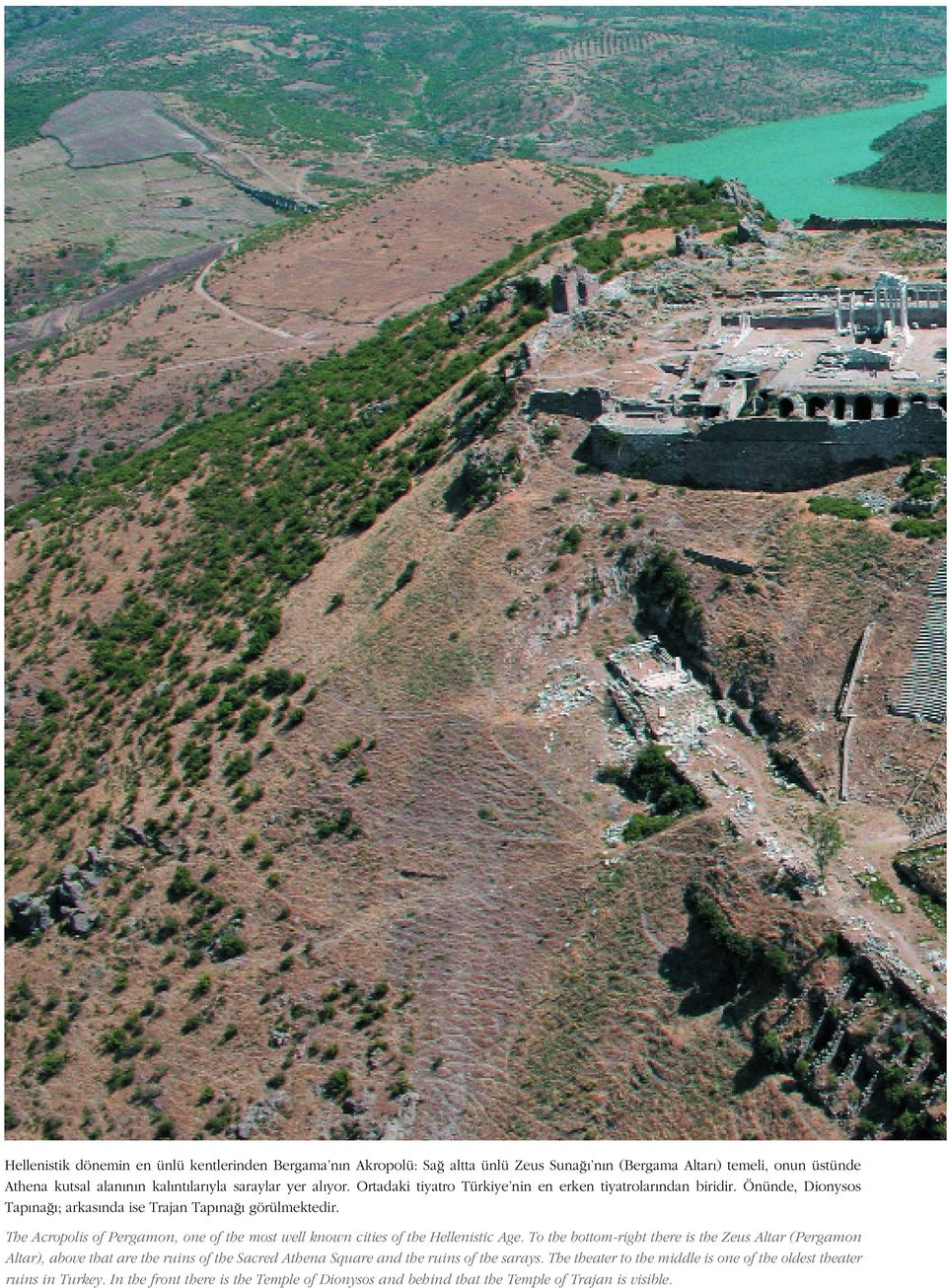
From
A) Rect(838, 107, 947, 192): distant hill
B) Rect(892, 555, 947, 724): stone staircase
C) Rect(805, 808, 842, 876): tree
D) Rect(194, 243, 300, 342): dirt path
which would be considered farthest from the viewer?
Rect(838, 107, 947, 192): distant hill

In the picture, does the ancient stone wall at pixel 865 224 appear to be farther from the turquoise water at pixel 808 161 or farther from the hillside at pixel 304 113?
the hillside at pixel 304 113

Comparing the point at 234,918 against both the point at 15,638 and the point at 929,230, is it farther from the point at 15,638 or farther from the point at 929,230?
the point at 929,230

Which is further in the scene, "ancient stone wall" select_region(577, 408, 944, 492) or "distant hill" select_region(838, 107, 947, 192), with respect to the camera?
"distant hill" select_region(838, 107, 947, 192)

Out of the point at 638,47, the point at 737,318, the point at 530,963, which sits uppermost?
the point at 737,318

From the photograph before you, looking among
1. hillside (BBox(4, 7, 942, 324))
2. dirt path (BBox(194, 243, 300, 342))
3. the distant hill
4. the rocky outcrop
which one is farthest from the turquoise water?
the rocky outcrop

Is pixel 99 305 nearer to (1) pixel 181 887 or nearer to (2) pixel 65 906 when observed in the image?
(2) pixel 65 906

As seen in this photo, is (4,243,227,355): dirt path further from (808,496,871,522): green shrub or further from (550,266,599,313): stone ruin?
(808,496,871,522): green shrub

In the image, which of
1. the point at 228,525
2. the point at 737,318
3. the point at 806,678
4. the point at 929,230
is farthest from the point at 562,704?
the point at 929,230
